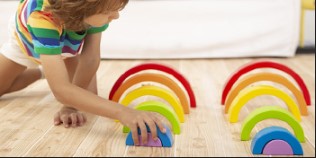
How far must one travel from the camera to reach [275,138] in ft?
2.99

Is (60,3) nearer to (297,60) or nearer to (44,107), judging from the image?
(44,107)

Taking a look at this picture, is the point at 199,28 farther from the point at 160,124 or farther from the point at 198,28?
the point at 160,124

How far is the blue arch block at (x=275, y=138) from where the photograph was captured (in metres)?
0.90

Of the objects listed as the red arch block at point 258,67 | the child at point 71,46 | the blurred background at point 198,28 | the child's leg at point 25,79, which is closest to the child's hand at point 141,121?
the child at point 71,46

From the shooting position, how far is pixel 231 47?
239 cm

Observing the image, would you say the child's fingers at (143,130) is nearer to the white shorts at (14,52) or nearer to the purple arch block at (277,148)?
the purple arch block at (277,148)

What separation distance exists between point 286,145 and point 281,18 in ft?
5.17

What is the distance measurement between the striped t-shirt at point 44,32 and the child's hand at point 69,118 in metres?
0.18

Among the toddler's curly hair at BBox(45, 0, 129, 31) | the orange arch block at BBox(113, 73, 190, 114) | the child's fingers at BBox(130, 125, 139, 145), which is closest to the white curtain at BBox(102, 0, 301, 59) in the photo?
the orange arch block at BBox(113, 73, 190, 114)

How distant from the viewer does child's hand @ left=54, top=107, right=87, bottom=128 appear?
1.15 m

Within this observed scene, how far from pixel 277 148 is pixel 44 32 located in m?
0.57

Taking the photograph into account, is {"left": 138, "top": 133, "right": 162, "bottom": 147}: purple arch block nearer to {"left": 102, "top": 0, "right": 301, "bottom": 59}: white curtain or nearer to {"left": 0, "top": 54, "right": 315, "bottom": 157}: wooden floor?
{"left": 0, "top": 54, "right": 315, "bottom": 157}: wooden floor

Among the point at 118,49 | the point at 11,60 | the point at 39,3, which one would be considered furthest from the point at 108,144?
the point at 118,49

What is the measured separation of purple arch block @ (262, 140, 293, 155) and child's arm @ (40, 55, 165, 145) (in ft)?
0.72
